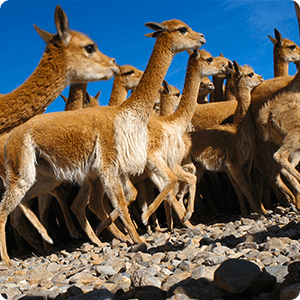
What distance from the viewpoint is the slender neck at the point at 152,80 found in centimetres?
627

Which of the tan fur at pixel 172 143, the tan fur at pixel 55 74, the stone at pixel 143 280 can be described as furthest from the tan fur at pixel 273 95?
the stone at pixel 143 280

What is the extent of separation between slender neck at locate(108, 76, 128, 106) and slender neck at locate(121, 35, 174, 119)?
6.64ft

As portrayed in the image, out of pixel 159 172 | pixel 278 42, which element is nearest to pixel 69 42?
pixel 159 172

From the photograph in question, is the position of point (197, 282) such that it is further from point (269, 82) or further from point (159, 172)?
point (269, 82)

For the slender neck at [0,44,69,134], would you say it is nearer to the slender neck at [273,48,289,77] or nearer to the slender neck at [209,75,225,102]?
the slender neck at [273,48,289,77]

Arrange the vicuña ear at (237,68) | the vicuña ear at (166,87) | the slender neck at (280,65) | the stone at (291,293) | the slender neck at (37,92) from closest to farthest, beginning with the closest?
the stone at (291,293), the slender neck at (37,92), the vicuña ear at (237,68), the vicuña ear at (166,87), the slender neck at (280,65)

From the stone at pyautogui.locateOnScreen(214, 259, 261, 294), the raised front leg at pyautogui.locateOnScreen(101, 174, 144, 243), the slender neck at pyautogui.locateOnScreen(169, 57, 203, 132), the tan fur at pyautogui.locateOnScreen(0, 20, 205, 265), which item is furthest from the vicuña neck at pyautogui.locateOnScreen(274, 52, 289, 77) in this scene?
the stone at pyautogui.locateOnScreen(214, 259, 261, 294)

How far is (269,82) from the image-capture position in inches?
350

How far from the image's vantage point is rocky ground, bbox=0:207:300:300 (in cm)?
275

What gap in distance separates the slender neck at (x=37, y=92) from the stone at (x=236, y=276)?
2.35 metres

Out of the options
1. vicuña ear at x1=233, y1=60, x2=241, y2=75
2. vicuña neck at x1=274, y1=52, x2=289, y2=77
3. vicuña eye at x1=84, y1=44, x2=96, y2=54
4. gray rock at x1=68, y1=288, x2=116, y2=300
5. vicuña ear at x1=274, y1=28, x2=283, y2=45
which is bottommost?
gray rock at x1=68, y1=288, x2=116, y2=300

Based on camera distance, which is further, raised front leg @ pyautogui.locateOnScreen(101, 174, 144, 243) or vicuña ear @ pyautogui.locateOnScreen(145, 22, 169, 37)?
vicuña ear @ pyautogui.locateOnScreen(145, 22, 169, 37)

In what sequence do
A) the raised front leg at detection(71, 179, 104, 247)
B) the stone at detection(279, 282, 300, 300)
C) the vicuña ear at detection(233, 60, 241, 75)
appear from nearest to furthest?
the stone at detection(279, 282, 300, 300), the raised front leg at detection(71, 179, 104, 247), the vicuña ear at detection(233, 60, 241, 75)

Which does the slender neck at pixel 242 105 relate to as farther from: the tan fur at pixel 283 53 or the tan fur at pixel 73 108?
the tan fur at pixel 73 108
